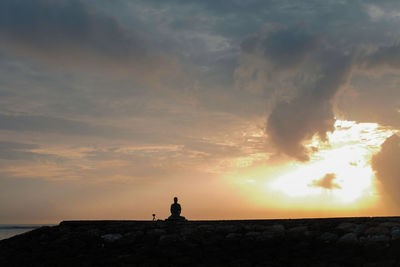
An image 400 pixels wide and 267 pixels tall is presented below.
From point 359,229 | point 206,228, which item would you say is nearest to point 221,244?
point 206,228

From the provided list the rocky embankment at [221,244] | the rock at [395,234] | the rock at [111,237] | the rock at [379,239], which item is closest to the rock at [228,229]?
the rocky embankment at [221,244]

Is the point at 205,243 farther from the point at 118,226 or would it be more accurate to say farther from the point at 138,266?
the point at 118,226

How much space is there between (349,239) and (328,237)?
0.91 m

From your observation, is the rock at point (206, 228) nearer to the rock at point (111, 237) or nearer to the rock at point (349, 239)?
the rock at point (111, 237)

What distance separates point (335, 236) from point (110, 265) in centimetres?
917

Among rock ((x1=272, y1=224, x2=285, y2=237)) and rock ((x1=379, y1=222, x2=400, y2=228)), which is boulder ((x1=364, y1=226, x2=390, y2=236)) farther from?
rock ((x1=272, y1=224, x2=285, y2=237))

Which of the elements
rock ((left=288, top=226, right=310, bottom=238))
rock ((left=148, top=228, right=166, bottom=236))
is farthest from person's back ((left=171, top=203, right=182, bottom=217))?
rock ((left=288, top=226, right=310, bottom=238))

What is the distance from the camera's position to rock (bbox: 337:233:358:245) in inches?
628

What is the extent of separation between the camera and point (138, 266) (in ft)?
51.3

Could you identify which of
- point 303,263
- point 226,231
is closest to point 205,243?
point 226,231

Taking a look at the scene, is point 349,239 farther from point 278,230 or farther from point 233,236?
point 233,236

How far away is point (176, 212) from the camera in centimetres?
2484

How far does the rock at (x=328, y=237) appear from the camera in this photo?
54.4 ft

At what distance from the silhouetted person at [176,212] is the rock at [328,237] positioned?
944 cm
